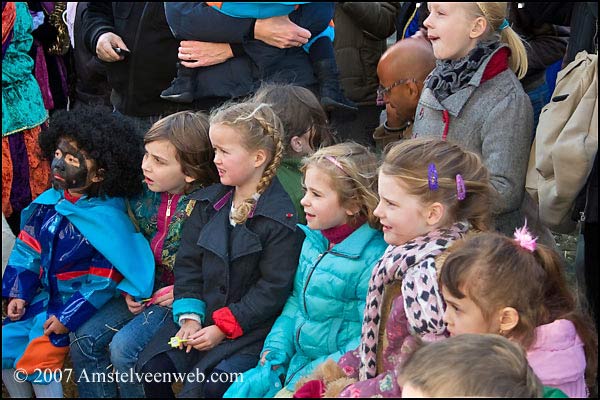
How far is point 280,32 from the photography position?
13.4 feet

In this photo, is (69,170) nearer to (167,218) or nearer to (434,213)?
(167,218)

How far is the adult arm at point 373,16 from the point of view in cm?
546

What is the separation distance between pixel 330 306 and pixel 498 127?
90cm

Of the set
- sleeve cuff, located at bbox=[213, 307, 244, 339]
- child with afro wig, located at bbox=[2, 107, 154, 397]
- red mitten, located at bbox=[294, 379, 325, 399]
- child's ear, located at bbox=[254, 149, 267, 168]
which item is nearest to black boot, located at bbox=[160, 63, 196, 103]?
child with afro wig, located at bbox=[2, 107, 154, 397]

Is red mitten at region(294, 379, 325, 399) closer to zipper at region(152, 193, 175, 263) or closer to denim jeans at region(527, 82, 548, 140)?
zipper at region(152, 193, 175, 263)

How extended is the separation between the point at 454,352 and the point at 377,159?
1.56m

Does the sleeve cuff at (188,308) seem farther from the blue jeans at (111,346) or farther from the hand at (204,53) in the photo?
the hand at (204,53)

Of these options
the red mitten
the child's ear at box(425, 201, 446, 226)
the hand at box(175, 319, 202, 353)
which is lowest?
the hand at box(175, 319, 202, 353)

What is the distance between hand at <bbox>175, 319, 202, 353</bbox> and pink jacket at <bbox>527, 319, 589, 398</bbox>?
1450mm

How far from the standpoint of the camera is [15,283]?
4.01 meters

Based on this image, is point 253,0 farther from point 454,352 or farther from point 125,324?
point 454,352

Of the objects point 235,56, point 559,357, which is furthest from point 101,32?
point 559,357

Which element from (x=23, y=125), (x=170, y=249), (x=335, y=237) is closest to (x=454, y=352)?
(x=335, y=237)

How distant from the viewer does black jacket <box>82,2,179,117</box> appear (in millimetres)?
4566
